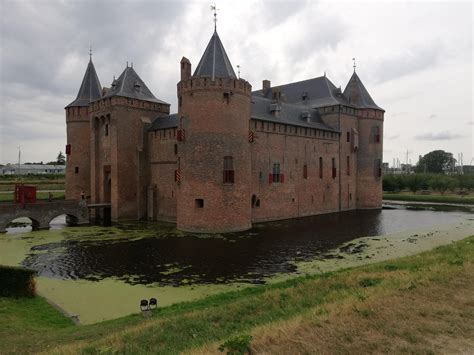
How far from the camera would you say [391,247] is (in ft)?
51.7

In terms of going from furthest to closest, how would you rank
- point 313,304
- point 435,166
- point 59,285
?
1. point 435,166
2. point 59,285
3. point 313,304

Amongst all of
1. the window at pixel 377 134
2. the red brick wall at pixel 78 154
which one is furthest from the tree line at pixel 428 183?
the red brick wall at pixel 78 154

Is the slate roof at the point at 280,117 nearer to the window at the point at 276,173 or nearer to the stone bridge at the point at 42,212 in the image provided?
the window at the point at 276,173

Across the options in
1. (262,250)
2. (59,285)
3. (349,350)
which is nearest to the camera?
(349,350)

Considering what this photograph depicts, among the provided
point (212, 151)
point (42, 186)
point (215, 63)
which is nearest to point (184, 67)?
point (215, 63)

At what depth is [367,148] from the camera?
103 ft

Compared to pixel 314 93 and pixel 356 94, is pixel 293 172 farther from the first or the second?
pixel 356 94

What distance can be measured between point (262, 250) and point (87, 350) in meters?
10.5

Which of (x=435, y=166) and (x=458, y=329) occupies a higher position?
(x=435, y=166)

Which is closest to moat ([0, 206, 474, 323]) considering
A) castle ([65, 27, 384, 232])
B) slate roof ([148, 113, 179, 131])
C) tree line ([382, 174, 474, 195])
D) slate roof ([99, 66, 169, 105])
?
castle ([65, 27, 384, 232])

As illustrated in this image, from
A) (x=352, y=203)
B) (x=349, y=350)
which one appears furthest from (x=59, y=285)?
(x=352, y=203)

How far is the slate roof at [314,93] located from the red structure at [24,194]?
19918 millimetres

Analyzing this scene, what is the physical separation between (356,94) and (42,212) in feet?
80.1

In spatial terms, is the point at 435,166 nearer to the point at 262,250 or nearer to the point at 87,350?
the point at 262,250
